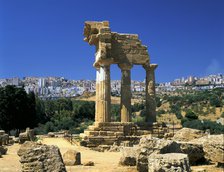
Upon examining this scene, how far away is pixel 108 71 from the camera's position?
22.9 m

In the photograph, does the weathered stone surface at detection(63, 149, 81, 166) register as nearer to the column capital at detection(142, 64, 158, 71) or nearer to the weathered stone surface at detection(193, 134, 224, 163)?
the weathered stone surface at detection(193, 134, 224, 163)

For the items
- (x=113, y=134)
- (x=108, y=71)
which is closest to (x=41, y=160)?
(x=113, y=134)

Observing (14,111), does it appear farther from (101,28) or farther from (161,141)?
(161,141)

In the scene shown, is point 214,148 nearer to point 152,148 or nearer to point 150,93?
point 152,148

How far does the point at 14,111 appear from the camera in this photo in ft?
146

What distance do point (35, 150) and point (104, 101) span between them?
14.7 meters

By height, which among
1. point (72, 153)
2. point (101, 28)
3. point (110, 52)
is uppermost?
point (101, 28)

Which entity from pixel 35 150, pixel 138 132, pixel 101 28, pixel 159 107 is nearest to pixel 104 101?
pixel 138 132

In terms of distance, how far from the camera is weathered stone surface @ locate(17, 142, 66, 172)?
7.74 meters

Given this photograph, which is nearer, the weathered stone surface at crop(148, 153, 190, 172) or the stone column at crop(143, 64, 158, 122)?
the weathered stone surface at crop(148, 153, 190, 172)

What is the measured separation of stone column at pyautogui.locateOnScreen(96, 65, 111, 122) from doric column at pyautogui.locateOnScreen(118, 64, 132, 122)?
120 cm

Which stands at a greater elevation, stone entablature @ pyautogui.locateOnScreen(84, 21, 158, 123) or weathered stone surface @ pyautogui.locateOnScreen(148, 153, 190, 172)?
stone entablature @ pyautogui.locateOnScreen(84, 21, 158, 123)

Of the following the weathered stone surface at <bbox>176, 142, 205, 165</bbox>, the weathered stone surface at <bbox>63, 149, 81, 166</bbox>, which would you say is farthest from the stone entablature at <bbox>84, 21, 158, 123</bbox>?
the weathered stone surface at <bbox>176, 142, 205, 165</bbox>

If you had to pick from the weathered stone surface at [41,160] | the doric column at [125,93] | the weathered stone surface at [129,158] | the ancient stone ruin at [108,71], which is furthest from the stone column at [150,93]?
the weathered stone surface at [41,160]
